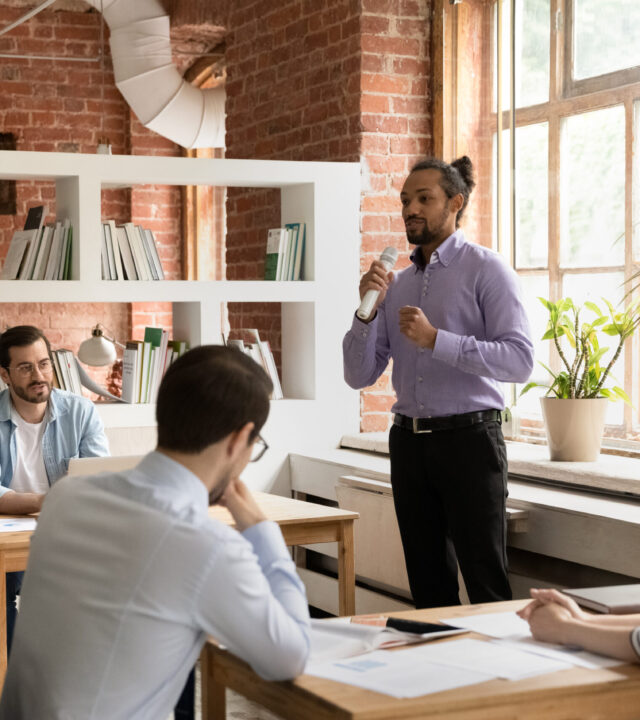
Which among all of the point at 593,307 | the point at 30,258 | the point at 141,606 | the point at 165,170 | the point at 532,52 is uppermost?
the point at 532,52

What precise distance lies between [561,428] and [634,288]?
1.89ft

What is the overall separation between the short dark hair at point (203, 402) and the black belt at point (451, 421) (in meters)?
1.68

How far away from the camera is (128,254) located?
4.75 metres

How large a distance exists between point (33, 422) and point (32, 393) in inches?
4.7

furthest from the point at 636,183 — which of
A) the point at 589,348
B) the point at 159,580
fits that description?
the point at 159,580

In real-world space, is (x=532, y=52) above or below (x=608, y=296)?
above

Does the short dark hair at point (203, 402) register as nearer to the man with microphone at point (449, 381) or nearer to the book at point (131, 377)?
the man with microphone at point (449, 381)

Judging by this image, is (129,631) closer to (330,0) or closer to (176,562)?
(176,562)

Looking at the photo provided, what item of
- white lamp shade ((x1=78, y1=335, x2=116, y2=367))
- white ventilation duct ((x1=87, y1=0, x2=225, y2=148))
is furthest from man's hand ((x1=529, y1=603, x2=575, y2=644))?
white ventilation duct ((x1=87, y1=0, x2=225, y2=148))

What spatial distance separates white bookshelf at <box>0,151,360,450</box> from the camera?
4.64 m

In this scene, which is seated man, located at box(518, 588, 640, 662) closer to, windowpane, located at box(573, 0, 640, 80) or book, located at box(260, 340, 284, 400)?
windowpane, located at box(573, 0, 640, 80)

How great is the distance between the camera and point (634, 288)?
4.02 metres

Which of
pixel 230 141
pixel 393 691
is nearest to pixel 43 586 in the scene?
pixel 393 691

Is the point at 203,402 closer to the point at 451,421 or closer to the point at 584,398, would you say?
the point at 451,421
